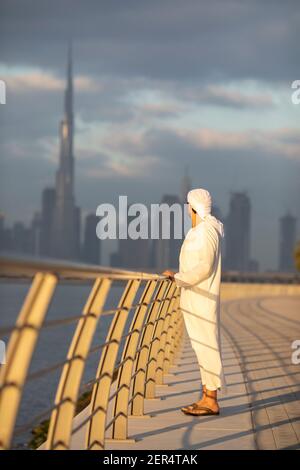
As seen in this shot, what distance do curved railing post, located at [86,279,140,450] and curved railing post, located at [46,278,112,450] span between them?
90cm

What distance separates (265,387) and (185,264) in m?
3.70

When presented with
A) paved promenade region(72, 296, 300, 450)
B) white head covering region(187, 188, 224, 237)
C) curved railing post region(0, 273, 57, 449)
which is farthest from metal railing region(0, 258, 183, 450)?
white head covering region(187, 188, 224, 237)

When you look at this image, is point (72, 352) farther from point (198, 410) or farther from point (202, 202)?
point (198, 410)

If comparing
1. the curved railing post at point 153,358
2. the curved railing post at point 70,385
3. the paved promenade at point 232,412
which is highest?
the curved railing post at point 70,385

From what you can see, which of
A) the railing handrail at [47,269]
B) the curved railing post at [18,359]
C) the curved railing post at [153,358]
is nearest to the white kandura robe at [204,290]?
the curved railing post at [153,358]

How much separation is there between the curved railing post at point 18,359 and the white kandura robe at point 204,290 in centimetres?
439

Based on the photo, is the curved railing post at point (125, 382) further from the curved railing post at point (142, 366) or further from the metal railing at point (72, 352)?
the curved railing post at point (142, 366)

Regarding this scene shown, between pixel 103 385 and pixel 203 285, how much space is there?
7.46 feet

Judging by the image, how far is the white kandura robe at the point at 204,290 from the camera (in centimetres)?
838

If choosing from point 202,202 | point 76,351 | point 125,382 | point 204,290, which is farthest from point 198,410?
point 76,351

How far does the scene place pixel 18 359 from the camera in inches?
153

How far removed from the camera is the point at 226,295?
306 ft
